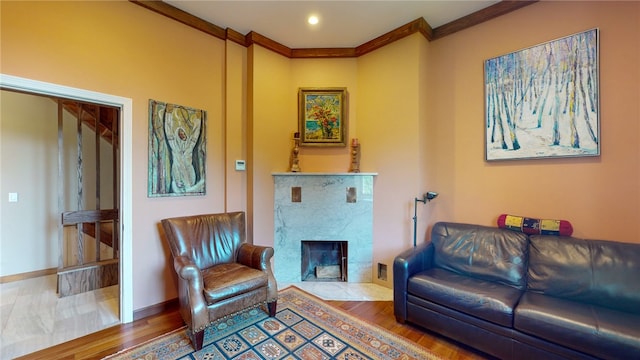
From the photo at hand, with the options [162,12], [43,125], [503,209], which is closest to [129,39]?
[162,12]

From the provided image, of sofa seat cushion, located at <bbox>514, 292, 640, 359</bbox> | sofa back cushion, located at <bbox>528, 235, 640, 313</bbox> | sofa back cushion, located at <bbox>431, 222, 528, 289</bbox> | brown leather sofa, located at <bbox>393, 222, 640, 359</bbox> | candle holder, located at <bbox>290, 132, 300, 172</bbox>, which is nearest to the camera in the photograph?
sofa seat cushion, located at <bbox>514, 292, 640, 359</bbox>

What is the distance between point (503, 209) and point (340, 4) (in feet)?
8.55

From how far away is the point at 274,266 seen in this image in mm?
3363

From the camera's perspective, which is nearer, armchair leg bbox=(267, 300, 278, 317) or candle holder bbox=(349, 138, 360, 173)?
armchair leg bbox=(267, 300, 278, 317)

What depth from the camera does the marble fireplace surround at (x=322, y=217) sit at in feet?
11.0

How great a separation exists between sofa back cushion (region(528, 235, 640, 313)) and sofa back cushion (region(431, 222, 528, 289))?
92 millimetres

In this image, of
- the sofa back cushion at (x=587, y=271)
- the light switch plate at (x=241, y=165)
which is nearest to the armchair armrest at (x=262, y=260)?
the light switch plate at (x=241, y=165)

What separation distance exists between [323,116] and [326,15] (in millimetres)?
1155

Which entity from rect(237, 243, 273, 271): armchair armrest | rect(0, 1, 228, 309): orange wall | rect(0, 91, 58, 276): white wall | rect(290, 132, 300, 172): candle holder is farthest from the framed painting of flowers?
rect(0, 91, 58, 276): white wall

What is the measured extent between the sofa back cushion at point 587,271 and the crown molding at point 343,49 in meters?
2.20

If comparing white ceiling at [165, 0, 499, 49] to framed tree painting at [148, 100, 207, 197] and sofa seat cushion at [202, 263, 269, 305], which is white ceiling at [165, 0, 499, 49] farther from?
sofa seat cushion at [202, 263, 269, 305]

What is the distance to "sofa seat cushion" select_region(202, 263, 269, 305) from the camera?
2.09m

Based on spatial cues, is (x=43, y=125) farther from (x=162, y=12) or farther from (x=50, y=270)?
(x=162, y=12)

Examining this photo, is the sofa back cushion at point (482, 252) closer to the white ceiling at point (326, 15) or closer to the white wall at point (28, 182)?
the white ceiling at point (326, 15)
